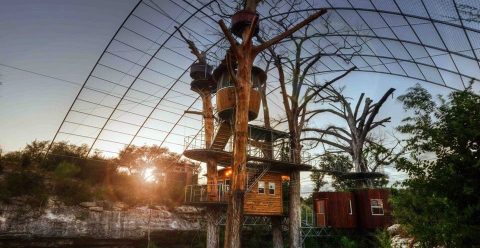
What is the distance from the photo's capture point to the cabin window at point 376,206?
86.2ft

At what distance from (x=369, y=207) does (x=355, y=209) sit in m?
1.30

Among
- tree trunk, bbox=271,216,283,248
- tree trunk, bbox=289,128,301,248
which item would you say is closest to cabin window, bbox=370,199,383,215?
tree trunk, bbox=271,216,283,248

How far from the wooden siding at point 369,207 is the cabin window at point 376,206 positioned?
25 centimetres

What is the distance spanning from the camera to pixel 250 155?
1939 cm

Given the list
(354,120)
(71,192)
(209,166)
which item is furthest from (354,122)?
(71,192)

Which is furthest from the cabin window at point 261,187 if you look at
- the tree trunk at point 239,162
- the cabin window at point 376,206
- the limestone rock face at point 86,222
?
Result: the tree trunk at point 239,162

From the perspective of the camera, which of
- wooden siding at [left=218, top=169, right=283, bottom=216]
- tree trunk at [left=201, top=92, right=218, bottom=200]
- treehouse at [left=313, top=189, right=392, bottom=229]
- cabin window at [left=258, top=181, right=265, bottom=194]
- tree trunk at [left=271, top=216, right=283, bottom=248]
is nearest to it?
tree trunk at [left=201, top=92, right=218, bottom=200]

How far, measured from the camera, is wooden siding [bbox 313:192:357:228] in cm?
2680

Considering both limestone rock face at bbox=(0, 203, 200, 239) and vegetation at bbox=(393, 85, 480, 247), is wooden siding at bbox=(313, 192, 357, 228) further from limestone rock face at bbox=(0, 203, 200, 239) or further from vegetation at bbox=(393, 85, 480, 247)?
vegetation at bbox=(393, 85, 480, 247)

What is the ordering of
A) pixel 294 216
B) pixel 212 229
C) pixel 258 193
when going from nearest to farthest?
pixel 212 229, pixel 294 216, pixel 258 193

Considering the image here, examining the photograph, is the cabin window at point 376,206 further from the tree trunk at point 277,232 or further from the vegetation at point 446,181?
the vegetation at point 446,181

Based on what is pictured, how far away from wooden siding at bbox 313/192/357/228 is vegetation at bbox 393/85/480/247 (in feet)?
74.1

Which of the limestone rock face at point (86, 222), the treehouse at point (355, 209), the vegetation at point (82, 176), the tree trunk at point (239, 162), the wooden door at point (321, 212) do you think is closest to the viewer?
the tree trunk at point (239, 162)

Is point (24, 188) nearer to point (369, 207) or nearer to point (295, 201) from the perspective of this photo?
point (295, 201)
